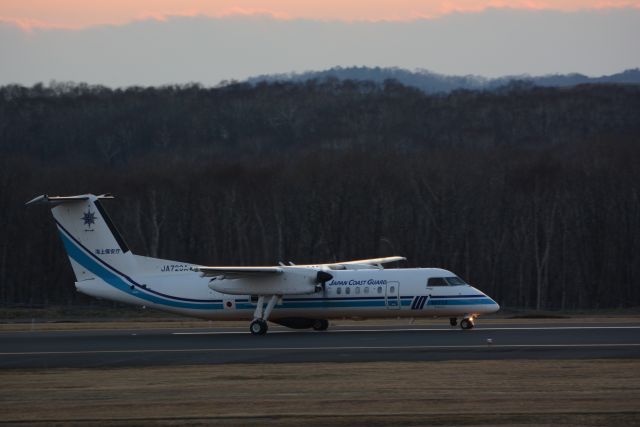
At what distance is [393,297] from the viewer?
34.6m

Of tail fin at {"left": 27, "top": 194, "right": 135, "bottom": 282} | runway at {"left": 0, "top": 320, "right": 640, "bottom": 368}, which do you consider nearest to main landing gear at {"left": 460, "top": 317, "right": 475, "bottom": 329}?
runway at {"left": 0, "top": 320, "right": 640, "bottom": 368}

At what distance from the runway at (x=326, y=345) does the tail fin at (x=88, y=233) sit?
272cm

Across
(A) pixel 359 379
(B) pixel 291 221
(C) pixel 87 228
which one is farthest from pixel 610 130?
(A) pixel 359 379

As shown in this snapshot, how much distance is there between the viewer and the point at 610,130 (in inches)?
3942

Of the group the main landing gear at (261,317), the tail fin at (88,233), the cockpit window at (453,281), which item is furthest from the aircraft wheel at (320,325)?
the tail fin at (88,233)

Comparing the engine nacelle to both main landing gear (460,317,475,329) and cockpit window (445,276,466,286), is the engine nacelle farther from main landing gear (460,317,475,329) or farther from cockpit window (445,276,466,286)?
main landing gear (460,317,475,329)

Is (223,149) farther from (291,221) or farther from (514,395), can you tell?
(514,395)

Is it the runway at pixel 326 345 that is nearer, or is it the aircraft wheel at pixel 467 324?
the runway at pixel 326 345

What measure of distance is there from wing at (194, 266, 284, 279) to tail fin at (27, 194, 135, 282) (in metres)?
3.50

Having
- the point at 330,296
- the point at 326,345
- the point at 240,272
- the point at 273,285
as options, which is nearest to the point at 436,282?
the point at 330,296

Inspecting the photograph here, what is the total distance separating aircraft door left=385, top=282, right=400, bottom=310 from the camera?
113ft

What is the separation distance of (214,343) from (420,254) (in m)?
39.5

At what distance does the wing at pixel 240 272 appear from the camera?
112ft

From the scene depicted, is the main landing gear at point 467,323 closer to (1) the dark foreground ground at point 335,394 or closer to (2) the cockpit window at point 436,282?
(2) the cockpit window at point 436,282
